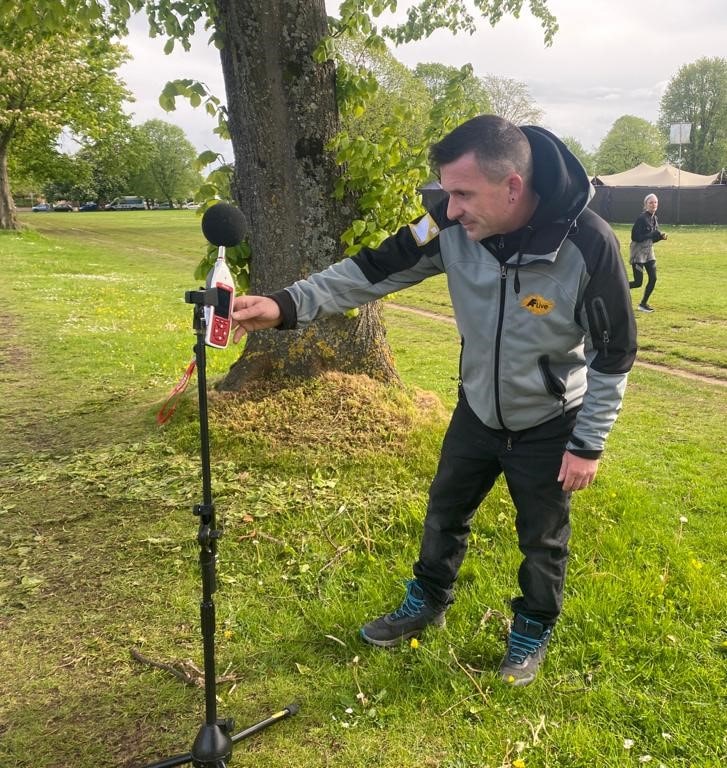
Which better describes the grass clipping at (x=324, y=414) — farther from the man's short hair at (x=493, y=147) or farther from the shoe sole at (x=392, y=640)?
the man's short hair at (x=493, y=147)

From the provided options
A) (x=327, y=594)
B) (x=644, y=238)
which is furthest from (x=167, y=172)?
(x=327, y=594)

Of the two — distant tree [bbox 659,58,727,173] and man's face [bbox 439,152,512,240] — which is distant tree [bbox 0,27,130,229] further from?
distant tree [bbox 659,58,727,173]

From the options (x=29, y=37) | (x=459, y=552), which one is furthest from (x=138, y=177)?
(x=459, y=552)

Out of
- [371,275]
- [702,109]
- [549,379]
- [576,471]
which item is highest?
[702,109]

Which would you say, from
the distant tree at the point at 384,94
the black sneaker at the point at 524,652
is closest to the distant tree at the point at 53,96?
the distant tree at the point at 384,94

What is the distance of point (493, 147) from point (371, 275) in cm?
82

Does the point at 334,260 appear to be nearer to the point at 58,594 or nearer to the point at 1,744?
the point at 58,594

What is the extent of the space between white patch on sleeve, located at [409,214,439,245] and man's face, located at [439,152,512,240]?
28 centimetres

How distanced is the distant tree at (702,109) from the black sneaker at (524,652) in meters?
77.6

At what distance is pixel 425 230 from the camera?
288cm

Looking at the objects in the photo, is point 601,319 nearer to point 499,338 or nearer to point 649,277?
point 499,338

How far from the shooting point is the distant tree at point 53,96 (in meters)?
27.9

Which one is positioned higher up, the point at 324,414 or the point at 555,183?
the point at 555,183

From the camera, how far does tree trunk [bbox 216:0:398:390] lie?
487cm
